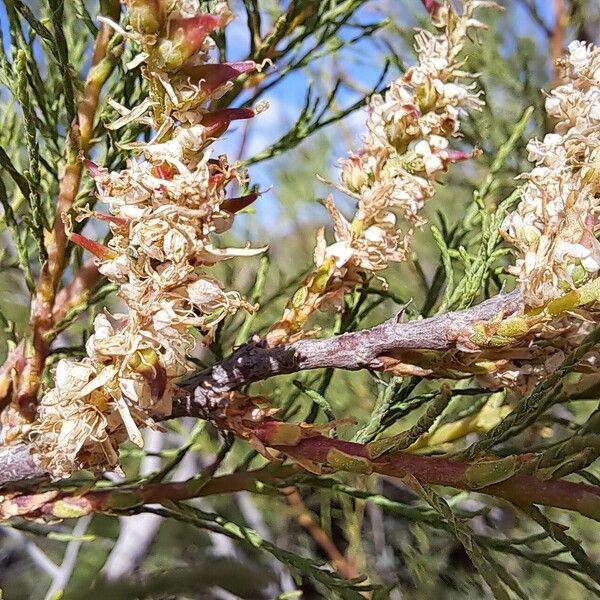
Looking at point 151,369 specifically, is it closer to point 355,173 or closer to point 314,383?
point 355,173

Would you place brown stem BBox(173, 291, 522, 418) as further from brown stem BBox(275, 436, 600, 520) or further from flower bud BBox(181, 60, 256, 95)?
flower bud BBox(181, 60, 256, 95)

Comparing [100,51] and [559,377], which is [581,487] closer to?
[559,377]

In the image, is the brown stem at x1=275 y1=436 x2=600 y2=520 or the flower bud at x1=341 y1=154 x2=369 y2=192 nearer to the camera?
the brown stem at x1=275 y1=436 x2=600 y2=520

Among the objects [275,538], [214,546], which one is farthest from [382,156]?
[275,538]

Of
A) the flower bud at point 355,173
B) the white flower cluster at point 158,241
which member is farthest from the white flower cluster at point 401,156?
the white flower cluster at point 158,241

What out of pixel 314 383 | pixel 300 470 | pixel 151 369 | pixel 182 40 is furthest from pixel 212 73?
pixel 314 383

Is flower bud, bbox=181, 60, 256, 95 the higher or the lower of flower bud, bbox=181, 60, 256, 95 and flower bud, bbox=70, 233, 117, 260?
the higher

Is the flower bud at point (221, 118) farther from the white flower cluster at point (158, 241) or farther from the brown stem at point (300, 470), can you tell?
the brown stem at point (300, 470)

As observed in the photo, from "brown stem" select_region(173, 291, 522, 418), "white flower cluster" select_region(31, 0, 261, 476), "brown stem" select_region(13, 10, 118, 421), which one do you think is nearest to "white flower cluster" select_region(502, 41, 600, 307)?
"brown stem" select_region(173, 291, 522, 418)
